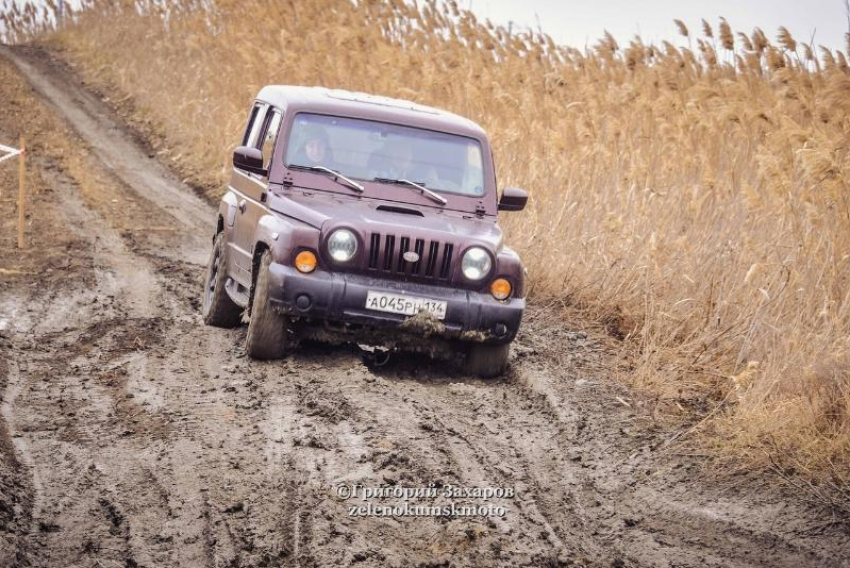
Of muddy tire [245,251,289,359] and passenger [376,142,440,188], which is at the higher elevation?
passenger [376,142,440,188]

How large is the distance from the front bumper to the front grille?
0.08 metres

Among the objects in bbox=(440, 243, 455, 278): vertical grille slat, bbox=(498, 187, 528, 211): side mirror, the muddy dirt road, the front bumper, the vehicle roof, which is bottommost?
the muddy dirt road

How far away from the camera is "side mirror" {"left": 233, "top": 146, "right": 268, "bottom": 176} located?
24.8 feet

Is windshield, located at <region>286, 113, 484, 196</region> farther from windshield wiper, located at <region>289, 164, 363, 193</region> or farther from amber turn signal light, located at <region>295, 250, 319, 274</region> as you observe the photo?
amber turn signal light, located at <region>295, 250, 319, 274</region>

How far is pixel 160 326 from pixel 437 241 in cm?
257

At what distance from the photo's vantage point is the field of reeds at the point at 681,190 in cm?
615

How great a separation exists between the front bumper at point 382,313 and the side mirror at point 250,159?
1108 millimetres

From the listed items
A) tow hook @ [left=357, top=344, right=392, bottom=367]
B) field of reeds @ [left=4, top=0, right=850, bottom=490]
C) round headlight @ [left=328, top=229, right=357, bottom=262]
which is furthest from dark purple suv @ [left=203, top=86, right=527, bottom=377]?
field of reeds @ [left=4, top=0, right=850, bottom=490]

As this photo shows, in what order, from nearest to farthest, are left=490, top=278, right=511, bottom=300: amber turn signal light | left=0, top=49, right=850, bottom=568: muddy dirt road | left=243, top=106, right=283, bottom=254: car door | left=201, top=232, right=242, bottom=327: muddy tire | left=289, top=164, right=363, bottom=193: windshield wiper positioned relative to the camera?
left=0, top=49, right=850, bottom=568: muddy dirt road → left=490, top=278, right=511, bottom=300: amber turn signal light → left=289, top=164, right=363, bottom=193: windshield wiper → left=243, top=106, right=283, bottom=254: car door → left=201, top=232, right=242, bottom=327: muddy tire

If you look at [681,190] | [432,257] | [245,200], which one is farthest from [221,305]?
[681,190]

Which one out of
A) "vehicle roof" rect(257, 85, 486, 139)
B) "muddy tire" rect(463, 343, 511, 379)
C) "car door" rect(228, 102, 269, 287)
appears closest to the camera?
"muddy tire" rect(463, 343, 511, 379)

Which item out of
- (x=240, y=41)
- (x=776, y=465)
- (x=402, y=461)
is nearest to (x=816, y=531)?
(x=776, y=465)

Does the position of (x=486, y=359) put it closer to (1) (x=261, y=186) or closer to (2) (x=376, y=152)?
(2) (x=376, y=152)

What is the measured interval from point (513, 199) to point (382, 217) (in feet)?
4.00
